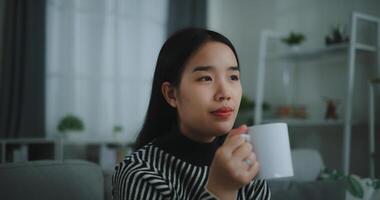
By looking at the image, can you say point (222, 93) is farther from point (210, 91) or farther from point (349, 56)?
point (349, 56)

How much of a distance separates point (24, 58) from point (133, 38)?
39.8 inches

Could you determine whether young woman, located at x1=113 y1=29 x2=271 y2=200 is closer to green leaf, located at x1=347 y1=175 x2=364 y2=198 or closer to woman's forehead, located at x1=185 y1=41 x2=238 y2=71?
woman's forehead, located at x1=185 y1=41 x2=238 y2=71

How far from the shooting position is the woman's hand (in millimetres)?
590

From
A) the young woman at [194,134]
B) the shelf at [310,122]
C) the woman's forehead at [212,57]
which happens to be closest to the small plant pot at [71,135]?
the shelf at [310,122]

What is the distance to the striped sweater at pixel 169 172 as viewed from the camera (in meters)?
0.66

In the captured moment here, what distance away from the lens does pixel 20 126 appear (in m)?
3.18

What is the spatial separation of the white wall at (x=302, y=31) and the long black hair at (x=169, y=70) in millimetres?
1972

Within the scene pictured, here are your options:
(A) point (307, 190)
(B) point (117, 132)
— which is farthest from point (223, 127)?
(B) point (117, 132)

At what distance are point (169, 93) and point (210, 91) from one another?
122 mm

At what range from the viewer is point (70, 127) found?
3184 millimetres

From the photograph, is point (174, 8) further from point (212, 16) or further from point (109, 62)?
point (109, 62)

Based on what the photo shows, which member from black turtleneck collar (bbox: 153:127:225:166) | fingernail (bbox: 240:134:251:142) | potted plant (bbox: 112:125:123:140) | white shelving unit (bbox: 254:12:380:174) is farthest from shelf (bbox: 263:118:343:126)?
fingernail (bbox: 240:134:251:142)

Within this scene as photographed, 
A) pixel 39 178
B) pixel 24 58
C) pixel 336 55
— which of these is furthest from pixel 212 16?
pixel 39 178

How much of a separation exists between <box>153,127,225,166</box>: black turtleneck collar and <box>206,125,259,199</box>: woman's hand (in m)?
0.14
